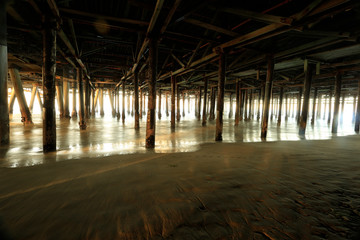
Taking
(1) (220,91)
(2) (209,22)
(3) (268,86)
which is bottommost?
(1) (220,91)

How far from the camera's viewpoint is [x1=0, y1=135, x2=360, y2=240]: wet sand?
1.52 meters

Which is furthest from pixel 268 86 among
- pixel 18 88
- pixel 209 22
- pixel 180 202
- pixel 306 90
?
pixel 18 88

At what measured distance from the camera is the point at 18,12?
5.36m

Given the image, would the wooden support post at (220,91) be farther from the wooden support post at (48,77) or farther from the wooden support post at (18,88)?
the wooden support post at (18,88)

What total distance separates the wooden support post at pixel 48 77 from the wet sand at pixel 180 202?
178cm

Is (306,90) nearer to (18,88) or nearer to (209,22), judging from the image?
(209,22)

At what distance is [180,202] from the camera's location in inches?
78.7

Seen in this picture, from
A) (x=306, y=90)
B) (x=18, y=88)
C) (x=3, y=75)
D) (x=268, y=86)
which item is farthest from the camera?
(x=18, y=88)

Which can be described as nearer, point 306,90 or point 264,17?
point 264,17

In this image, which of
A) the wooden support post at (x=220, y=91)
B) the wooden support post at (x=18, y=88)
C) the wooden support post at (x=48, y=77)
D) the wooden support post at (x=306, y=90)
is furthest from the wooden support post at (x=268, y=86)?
the wooden support post at (x=18, y=88)

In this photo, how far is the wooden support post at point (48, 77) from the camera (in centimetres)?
452

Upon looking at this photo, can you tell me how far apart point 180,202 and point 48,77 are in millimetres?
5158

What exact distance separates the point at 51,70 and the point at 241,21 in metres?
6.67

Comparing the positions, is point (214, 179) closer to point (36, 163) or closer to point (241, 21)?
point (36, 163)
